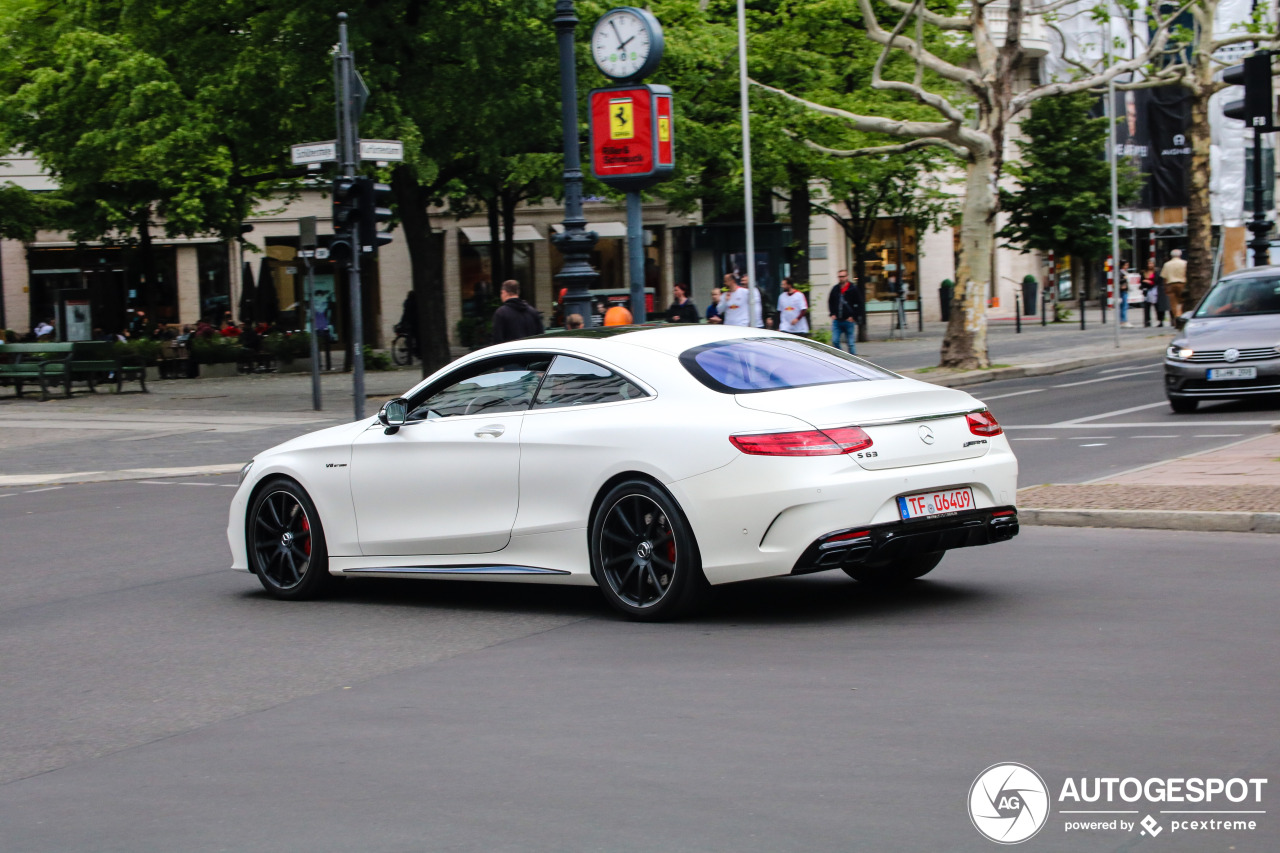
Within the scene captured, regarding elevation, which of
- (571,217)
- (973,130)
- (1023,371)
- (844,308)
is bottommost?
(1023,371)

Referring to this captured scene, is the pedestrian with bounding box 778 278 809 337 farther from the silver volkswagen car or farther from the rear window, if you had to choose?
the rear window

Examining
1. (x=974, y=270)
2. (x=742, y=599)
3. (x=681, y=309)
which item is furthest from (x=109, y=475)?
(x=974, y=270)

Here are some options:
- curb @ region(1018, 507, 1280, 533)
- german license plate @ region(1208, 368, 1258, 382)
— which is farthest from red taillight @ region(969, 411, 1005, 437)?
german license plate @ region(1208, 368, 1258, 382)

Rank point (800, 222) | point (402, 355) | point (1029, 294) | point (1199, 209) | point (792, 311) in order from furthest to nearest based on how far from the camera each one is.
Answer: point (1029, 294) → point (402, 355) → point (800, 222) → point (1199, 209) → point (792, 311)

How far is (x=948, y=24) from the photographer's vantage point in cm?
2752

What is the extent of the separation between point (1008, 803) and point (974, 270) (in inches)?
921

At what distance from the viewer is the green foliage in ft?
153

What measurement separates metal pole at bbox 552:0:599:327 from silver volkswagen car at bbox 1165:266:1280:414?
7.06 m

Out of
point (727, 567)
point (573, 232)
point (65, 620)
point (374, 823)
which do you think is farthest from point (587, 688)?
point (573, 232)

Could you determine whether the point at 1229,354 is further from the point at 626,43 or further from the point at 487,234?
the point at 487,234

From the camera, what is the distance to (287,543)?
9164mm

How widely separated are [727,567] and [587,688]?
1212 mm

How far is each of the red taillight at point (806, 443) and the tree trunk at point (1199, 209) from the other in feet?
111

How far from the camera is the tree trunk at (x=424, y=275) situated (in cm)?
3003
